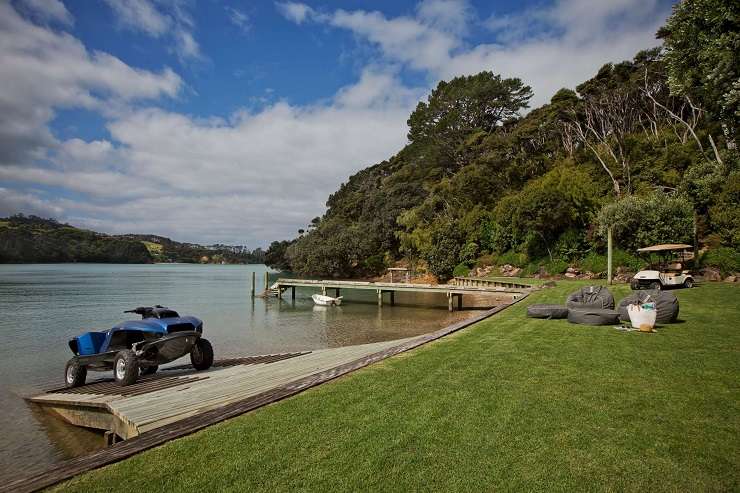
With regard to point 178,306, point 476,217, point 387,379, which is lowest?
point 178,306

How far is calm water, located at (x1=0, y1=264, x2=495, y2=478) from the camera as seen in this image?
26.4ft

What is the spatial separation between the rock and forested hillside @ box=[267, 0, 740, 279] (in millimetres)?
757

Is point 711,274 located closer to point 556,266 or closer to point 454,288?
point 556,266

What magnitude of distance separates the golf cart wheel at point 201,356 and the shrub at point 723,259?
26391 mm

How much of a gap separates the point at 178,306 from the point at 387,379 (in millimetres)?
32636

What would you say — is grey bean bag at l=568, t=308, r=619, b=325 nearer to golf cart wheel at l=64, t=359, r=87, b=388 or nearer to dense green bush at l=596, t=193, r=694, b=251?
golf cart wheel at l=64, t=359, r=87, b=388

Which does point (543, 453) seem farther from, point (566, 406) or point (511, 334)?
point (511, 334)

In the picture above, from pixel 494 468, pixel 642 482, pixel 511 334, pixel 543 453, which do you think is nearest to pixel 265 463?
pixel 494 468

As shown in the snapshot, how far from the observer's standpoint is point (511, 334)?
32.4 feet

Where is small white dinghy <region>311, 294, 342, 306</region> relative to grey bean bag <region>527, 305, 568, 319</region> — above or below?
below

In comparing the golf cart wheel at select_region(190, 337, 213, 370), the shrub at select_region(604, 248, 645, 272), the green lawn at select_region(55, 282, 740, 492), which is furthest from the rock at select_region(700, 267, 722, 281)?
the golf cart wheel at select_region(190, 337, 213, 370)

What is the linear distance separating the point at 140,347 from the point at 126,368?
0.52 m

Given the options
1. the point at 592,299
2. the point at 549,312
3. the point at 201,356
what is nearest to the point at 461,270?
the point at 549,312

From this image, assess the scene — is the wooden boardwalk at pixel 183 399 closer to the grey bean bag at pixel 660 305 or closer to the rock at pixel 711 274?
the grey bean bag at pixel 660 305
